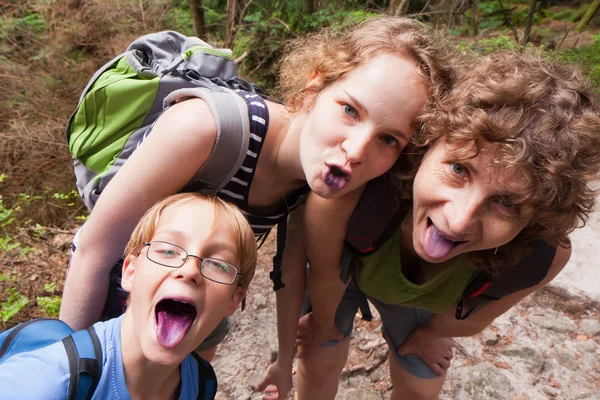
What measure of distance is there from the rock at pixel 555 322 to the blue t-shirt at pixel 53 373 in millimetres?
2761

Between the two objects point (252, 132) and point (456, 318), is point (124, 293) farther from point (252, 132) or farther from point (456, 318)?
point (456, 318)

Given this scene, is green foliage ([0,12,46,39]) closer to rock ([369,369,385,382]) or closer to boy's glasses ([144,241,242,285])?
boy's glasses ([144,241,242,285])

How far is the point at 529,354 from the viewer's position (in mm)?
2930

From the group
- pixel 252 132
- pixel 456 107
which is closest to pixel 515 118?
pixel 456 107

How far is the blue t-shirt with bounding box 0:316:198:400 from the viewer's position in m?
1.14

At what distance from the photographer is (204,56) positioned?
1759 mm

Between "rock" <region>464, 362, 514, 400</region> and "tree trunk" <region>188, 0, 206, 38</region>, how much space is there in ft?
14.1

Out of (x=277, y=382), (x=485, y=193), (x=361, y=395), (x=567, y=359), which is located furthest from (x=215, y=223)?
(x=567, y=359)

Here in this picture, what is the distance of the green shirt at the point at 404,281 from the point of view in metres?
1.74

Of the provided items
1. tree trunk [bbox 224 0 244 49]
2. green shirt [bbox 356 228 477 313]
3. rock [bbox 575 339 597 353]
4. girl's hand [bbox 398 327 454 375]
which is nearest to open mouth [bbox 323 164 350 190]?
green shirt [bbox 356 228 477 313]

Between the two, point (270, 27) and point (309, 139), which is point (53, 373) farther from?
point (270, 27)

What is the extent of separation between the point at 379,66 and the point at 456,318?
1075 mm

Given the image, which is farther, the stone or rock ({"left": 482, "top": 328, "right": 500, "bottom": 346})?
rock ({"left": 482, "top": 328, "right": 500, "bottom": 346})

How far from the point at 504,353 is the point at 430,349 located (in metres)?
1.15
